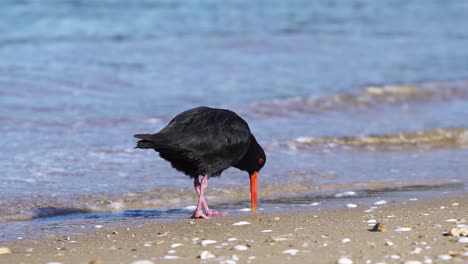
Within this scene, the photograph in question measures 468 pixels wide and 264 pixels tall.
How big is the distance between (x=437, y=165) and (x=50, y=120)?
15.6ft

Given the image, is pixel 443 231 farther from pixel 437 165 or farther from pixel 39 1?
pixel 39 1

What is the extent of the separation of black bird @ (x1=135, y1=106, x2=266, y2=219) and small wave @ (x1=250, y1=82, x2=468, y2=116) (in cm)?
489

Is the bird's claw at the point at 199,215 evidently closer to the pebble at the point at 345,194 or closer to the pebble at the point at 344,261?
the pebble at the point at 345,194

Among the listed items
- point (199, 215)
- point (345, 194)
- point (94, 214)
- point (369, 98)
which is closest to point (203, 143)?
point (199, 215)

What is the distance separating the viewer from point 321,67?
16375 mm

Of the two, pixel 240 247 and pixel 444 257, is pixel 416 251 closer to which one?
pixel 444 257

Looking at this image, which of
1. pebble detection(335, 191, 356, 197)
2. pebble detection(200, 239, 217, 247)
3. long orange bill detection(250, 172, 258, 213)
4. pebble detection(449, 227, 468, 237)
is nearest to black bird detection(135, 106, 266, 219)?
long orange bill detection(250, 172, 258, 213)

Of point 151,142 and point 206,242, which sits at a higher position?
point 151,142

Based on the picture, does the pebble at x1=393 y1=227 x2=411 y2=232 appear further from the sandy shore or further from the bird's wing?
the bird's wing

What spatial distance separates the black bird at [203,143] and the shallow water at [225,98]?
1.41 ft

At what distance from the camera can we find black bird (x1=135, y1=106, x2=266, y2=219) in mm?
6852

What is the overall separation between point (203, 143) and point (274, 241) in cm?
157

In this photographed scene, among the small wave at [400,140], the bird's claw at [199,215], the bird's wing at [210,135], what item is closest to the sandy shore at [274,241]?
the bird's claw at [199,215]

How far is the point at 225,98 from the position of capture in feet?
42.9
